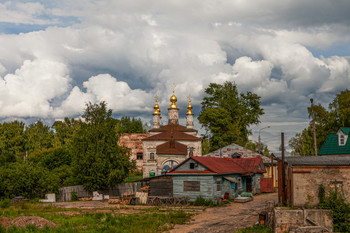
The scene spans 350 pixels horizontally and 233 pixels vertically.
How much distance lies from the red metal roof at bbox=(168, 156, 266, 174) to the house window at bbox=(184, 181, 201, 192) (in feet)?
5.55

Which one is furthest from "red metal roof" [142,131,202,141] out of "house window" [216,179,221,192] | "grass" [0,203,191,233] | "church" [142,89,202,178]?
"grass" [0,203,191,233]

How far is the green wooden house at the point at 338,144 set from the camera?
143 ft

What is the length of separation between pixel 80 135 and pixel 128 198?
8975 mm

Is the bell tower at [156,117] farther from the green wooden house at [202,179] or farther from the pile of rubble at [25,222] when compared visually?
the pile of rubble at [25,222]

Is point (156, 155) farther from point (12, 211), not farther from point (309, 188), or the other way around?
point (309, 188)

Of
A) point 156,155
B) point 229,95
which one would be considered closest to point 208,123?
point 229,95

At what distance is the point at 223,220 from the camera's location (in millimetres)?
23922

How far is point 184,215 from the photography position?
83.0 feet

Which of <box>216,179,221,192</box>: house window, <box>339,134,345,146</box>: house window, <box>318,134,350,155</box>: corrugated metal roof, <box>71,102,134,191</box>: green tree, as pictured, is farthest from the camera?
<box>339,134,345,146</box>: house window

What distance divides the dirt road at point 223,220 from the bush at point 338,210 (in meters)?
4.66

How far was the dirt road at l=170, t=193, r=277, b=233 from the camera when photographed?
21.1m

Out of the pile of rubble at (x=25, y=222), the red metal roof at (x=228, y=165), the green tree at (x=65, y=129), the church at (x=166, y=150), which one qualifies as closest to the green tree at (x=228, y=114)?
the church at (x=166, y=150)

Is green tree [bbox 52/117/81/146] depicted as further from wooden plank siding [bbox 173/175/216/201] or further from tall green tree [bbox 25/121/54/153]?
wooden plank siding [bbox 173/175/216/201]

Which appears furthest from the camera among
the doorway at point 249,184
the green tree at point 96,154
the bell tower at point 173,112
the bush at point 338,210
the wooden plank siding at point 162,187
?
the bell tower at point 173,112
